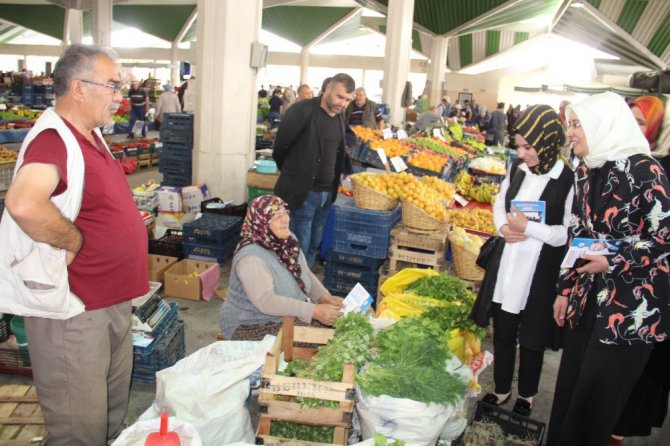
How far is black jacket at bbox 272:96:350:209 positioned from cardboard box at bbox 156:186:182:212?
6.62ft

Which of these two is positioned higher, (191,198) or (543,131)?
(543,131)

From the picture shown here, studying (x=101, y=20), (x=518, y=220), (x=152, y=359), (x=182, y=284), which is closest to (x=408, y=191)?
(x=518, y=220)

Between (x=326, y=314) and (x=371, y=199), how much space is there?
77.2 inches

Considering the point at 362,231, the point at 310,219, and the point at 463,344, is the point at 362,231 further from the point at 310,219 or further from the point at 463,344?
the point at 463,344

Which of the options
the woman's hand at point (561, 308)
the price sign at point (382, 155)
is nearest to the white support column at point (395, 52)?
the price sign at point (382, 155)

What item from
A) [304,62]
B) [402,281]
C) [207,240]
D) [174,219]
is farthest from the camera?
[304,62]

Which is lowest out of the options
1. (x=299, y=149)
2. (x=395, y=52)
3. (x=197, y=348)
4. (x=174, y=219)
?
(x=197, y=348)

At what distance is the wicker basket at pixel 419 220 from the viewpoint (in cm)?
459

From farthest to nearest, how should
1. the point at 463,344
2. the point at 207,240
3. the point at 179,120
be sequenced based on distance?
the point at 179,120 < the point at 207,240 < the point at 463,344

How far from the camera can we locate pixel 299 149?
4.64 meters

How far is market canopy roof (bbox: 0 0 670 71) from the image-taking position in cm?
1828

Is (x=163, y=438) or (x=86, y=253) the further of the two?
(x=86, y=253)

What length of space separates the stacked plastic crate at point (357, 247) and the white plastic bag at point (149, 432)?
9.75 feet

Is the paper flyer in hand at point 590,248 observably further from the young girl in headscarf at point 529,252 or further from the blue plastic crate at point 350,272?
the blue plastic crate at point 350,272
